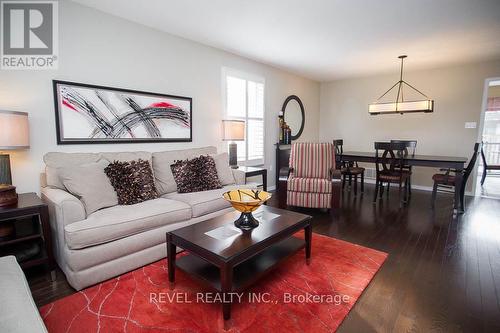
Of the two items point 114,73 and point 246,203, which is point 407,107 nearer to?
point 246,203

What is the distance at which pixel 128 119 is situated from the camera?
9.94 ft

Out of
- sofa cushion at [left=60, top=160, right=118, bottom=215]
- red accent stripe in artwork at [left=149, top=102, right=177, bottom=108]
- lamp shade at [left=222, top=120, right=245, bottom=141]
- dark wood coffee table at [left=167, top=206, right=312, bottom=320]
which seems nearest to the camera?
dark wood coffee table at [left=167, top=206, right=312, bottom=320]

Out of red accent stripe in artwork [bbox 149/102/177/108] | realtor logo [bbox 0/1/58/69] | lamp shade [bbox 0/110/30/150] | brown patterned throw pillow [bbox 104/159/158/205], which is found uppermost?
realtor logo [bbox 0/1/58/69]

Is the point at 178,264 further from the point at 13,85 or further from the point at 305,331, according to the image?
the point at 13,85

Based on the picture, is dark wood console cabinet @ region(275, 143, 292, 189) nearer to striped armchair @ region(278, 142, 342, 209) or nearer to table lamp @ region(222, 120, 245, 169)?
striped armchair @ region(278, 142, 342, 209)

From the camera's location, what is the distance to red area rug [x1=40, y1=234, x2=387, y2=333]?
1.54 m

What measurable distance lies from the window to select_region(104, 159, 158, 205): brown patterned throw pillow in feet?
6.26

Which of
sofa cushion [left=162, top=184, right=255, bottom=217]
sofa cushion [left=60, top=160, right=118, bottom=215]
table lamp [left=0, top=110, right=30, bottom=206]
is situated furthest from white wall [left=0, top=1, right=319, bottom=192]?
sofa cushion [left=162, top=184, right=255, bottom=217]

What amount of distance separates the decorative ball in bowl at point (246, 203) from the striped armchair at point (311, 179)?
171cm

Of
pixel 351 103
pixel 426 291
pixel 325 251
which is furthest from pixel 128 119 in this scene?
pixel 351 103

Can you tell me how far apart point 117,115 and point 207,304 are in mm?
2281

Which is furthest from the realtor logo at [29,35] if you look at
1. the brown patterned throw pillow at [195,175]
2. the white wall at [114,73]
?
the brown patterned throw pillow at [195,175]

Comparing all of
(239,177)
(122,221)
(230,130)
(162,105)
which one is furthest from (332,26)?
(122,221)

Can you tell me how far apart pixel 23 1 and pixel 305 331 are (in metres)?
3.51
